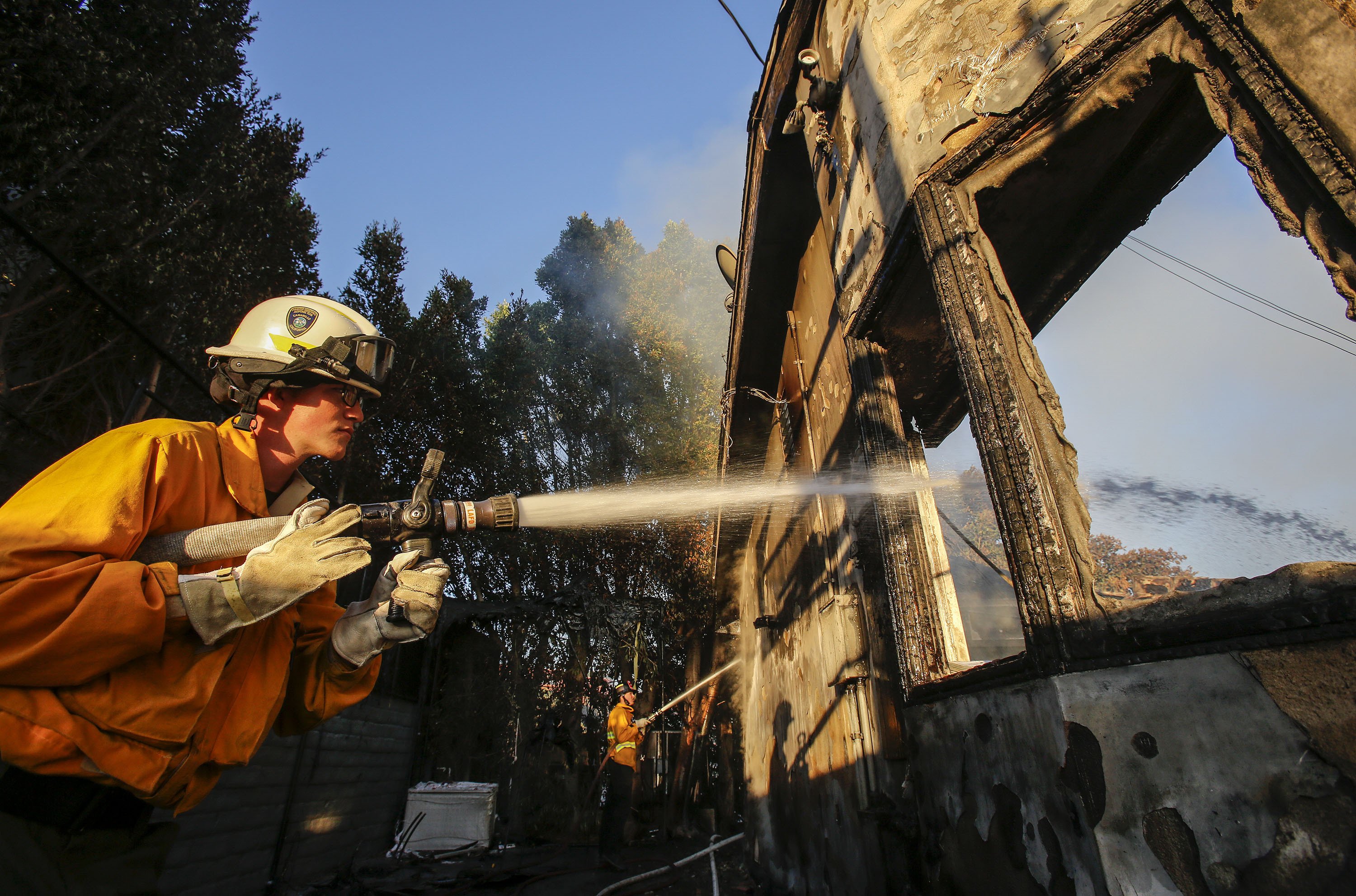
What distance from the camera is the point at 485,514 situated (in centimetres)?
272

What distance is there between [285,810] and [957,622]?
8.04 m

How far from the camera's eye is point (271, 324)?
260 cm

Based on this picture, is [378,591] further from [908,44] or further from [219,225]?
[219,225]

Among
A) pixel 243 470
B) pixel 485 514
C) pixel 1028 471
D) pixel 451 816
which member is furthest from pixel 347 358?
pixel 451 816

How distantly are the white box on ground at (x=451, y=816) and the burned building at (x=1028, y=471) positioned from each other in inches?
253

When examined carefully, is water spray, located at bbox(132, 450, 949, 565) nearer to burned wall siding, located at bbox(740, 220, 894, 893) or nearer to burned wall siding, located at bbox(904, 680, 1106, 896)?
burned wall siding, located at bbox(740, 220, 894, 893)

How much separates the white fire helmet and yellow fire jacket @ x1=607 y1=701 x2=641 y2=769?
8.38 meters

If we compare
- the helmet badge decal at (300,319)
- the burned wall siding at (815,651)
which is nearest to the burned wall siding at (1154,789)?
the burned wall siding at (815,651)

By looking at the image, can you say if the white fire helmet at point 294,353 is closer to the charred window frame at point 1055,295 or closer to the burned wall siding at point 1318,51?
the charred window frame at point 1055,295

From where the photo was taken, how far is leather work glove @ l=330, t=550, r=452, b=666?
2281 millimetres

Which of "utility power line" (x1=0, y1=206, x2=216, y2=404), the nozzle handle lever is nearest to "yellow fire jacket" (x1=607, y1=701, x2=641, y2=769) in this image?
"utility power line" (x1=0, y1=206, x2=216, y2=404)

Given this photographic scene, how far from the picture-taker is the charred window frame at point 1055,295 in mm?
1475

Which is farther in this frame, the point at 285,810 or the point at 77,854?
the point at 285,810

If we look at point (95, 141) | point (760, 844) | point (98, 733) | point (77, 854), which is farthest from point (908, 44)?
point (95, 141)
